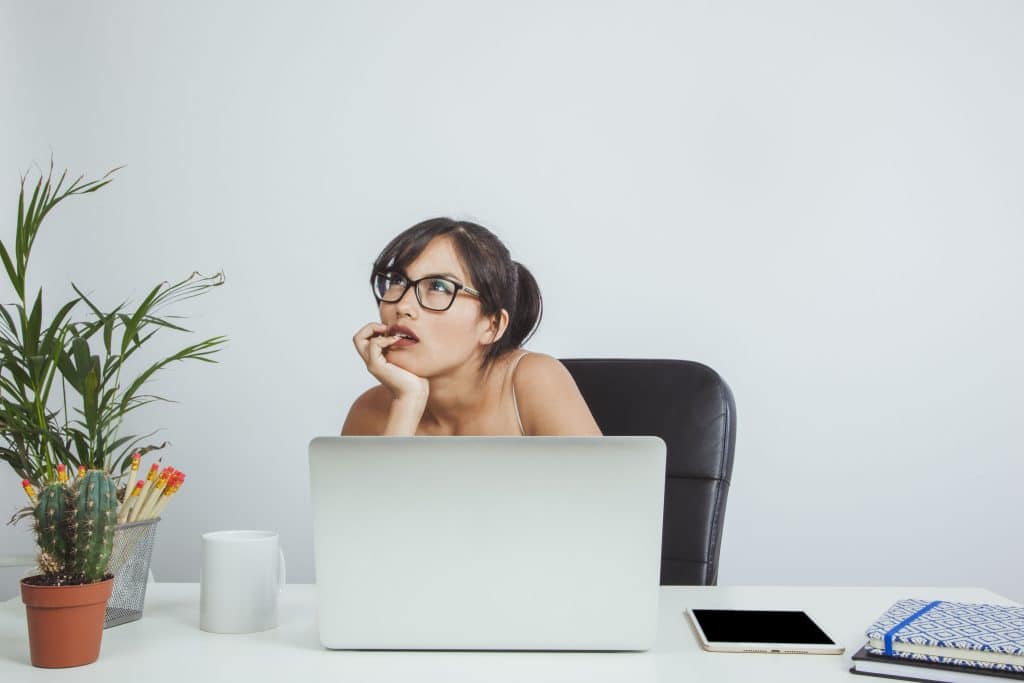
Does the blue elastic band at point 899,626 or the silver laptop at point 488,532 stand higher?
the silver laptop at point 488,532

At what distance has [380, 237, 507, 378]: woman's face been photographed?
1589 mm

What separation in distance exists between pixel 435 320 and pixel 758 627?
31.1 inches

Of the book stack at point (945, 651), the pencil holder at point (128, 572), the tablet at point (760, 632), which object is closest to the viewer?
the book stack at point (945, 651)

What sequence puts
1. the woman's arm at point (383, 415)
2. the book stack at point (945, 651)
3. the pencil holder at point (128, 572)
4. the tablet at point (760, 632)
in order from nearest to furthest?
the book stack at point (945, 651) → the tablet at point (760, 632) → the pencil holder at point (128, 572) → the woman's arm at point (383, 415)

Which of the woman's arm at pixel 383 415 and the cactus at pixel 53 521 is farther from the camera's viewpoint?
the woman's arm at pixel 383 415

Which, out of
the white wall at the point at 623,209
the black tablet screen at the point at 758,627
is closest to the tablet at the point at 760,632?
the black tablet screen at the point at 758,627

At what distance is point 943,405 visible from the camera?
8.51 feet

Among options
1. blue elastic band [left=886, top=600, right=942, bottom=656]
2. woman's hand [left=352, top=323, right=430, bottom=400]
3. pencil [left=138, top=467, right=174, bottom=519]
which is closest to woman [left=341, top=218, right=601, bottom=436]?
woman's hand [left=352, top=323, right=430, bottom=400]

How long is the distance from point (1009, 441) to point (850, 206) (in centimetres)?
78

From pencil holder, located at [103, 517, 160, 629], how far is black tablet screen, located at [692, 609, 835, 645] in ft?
2.19

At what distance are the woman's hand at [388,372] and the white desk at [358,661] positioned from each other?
0.48 m

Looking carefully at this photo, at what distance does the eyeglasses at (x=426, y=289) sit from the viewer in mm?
1574

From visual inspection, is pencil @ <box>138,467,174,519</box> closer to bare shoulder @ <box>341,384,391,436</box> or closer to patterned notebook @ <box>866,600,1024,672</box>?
bare shoulder @ <box>341,384,391,436</box>

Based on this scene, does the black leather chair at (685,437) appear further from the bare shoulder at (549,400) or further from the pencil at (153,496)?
the pencil at (153,496)
